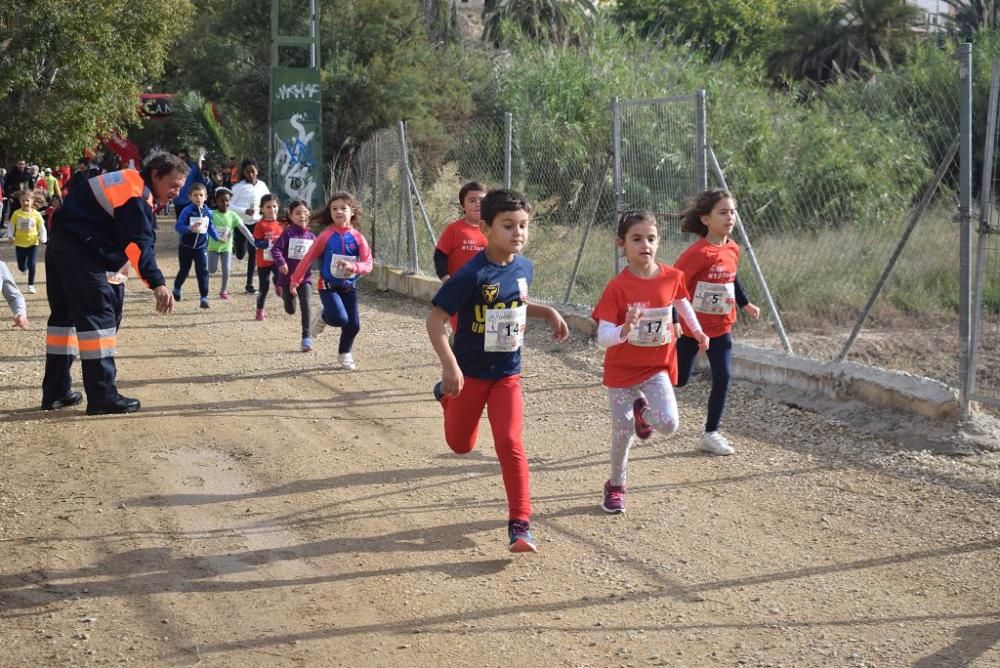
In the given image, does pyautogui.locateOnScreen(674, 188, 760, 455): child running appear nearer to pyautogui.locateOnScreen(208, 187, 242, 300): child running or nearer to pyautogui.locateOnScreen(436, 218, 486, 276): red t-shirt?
pyautogui.locateOnScreen(436, 218, 486, 276): red t-shirt

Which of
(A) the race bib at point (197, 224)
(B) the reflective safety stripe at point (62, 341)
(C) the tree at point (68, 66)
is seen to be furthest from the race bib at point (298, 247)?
(C) the tree at point (68, 66)

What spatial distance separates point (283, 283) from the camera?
12484 millimetres

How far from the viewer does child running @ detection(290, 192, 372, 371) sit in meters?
A: 10.4

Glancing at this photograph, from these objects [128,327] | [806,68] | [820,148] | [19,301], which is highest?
[806,68]

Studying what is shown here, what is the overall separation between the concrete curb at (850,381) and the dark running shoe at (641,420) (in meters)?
2.57

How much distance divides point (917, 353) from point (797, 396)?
8.35 ft

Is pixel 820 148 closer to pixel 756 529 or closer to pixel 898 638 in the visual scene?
pixel 756 529

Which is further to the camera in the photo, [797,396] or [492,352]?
[797,396]

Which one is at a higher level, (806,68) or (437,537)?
(806,68)

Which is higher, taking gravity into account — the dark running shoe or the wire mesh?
the wire mesh

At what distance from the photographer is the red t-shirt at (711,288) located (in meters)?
7.61

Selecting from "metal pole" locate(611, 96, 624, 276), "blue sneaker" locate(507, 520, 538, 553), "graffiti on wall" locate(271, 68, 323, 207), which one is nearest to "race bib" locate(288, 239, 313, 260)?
"metal pole" locate(611, 96, 624, 276)

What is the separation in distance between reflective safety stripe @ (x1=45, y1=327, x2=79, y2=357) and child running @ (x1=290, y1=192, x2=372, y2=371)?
2.25 metres

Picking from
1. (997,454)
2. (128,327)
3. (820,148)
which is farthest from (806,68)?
(997,454)
